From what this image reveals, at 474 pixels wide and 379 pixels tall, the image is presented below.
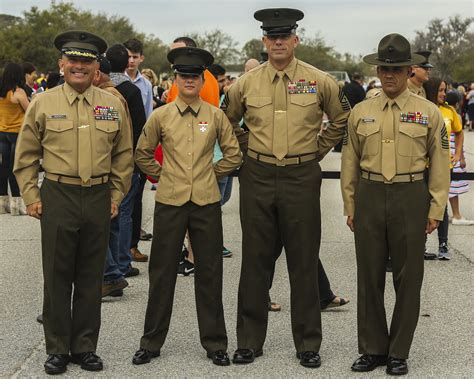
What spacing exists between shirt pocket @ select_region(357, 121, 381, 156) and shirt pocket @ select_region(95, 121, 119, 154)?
150 cm

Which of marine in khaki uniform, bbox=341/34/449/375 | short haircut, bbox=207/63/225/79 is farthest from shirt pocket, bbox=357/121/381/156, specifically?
short haircut, bbox=207/63/225/79

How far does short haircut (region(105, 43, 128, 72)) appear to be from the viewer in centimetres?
766

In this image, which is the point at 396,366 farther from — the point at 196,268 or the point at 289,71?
the point at 289,71

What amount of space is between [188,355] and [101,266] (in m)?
0.80

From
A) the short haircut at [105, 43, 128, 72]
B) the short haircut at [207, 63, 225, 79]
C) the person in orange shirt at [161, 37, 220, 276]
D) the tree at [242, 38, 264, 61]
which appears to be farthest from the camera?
the tree at [242, 38, 264, 61]

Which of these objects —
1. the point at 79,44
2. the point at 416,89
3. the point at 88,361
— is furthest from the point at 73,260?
the point at 416,89

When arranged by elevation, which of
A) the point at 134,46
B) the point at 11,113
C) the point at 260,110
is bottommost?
the point at 11,113

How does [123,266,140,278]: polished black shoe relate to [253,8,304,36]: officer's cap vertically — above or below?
below

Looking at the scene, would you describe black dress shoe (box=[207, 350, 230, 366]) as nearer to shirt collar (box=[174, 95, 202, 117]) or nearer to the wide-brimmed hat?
shirt collar (box=[174, 95, 202, 117])

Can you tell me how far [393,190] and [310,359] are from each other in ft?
3.81

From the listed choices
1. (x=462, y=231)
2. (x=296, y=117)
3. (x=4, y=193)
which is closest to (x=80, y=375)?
(x=296, y=117)

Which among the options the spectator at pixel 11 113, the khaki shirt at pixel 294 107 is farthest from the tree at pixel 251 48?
the khaki shirt at pixel 294 107

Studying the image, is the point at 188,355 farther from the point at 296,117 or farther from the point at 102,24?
the point at 102,24

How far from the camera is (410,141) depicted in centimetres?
539
